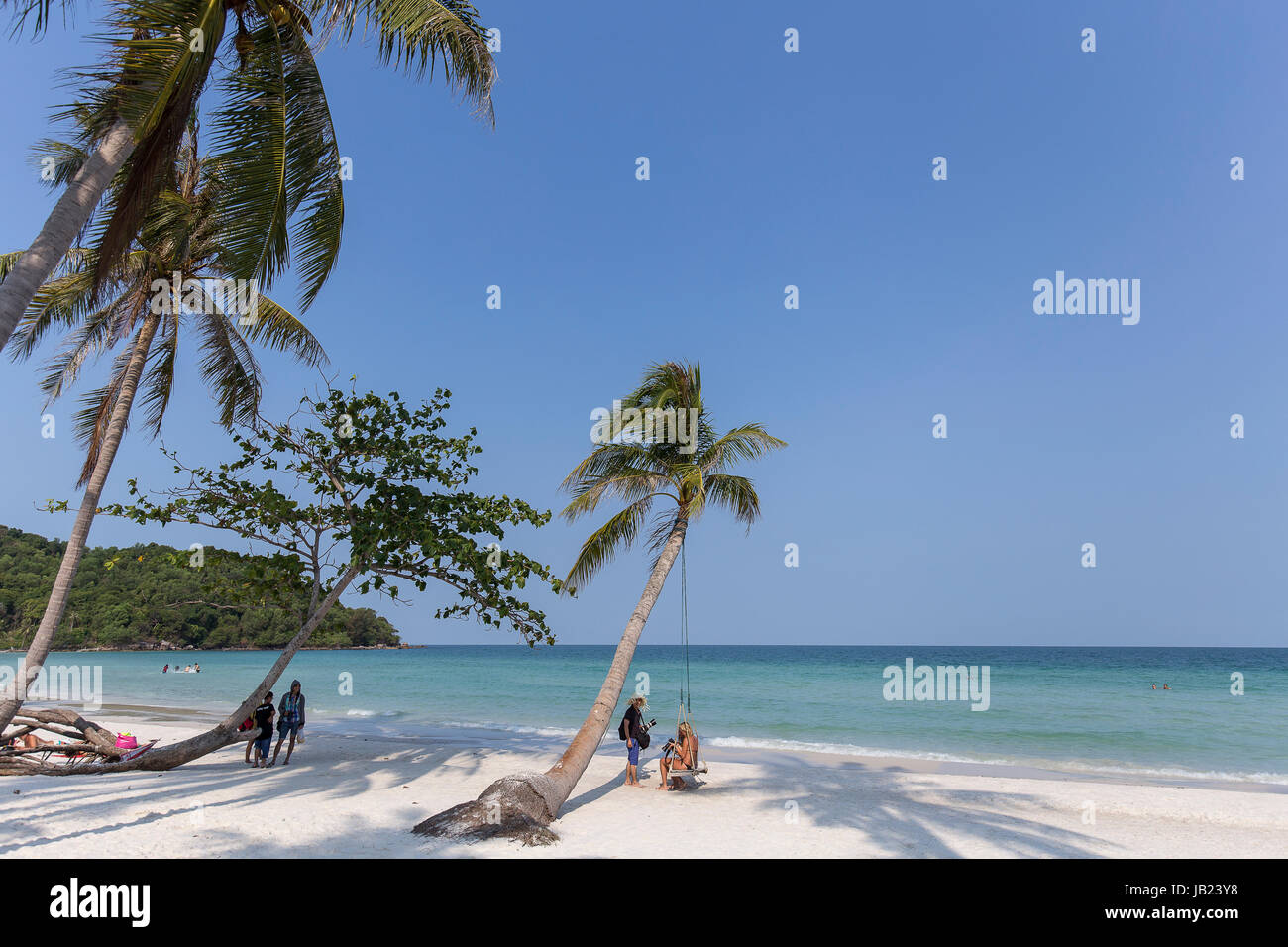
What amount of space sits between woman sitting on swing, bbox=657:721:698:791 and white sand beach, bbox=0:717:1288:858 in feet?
1.23

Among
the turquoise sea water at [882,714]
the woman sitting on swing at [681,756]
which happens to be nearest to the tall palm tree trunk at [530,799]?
the woman sitting on swing at [681,756]

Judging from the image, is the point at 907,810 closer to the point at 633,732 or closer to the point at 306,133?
the point at 633,732

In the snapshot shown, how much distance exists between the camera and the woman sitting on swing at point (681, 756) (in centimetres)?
1124

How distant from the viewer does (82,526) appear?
10.5 metres

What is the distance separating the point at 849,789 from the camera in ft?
39.4

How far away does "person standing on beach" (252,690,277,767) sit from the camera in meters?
11.8

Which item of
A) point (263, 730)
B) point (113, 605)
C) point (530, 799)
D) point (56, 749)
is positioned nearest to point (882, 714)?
point (263, 730)

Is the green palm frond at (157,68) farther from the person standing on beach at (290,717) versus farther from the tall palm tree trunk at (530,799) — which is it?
the person standing on beach at (290,717)

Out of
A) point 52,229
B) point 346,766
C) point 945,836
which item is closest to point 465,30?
point 52,229

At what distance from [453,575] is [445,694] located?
31.4m

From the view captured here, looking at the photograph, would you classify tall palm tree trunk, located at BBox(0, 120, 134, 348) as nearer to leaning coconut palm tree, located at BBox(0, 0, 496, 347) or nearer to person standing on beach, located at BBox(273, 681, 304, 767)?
leaning coconut palm tree, located at BBox(0, 0, 496, 347)

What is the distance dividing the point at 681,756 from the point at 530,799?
373cm

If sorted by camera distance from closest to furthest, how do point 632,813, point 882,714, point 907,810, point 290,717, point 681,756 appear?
point 632,813, point 907,810, point 681,756, point 290,717, point 882,714
